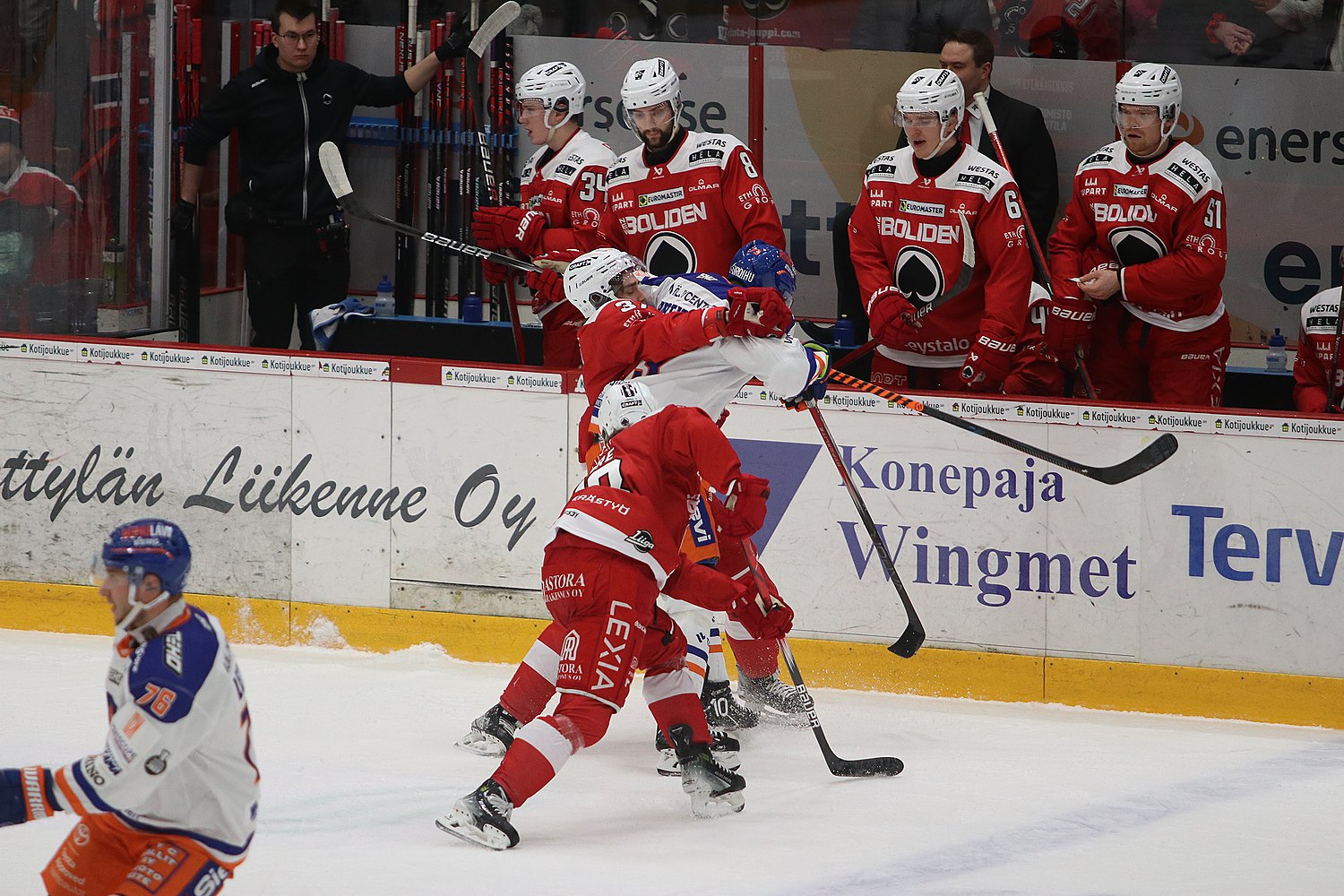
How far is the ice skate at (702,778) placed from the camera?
406 cm

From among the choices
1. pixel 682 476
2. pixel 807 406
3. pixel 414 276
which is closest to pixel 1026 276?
pixel 807 406

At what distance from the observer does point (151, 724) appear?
8.85ft

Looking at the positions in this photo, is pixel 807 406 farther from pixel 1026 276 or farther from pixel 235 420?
pixel 235 420

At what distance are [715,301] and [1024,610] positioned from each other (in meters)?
1.26

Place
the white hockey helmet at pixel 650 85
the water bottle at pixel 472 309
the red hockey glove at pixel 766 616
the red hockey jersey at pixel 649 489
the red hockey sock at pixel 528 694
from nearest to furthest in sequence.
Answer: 1. the red hockey jersey at pixel 649 489
2. the red hockey glove at pixel 766 616
3. the red hockey sock at pixel 528 694
4. the white hockey helmet at pixel 650 85
5. the water bottle at pixel 472 309

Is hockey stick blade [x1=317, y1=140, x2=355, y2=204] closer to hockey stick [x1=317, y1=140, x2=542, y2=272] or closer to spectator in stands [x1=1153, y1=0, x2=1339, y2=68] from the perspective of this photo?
hockey stick [x1=317, y1=140, x2=542, y2=272]

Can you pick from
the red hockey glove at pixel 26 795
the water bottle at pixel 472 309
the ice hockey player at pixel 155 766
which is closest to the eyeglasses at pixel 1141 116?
the water bottle at pixel 472 309

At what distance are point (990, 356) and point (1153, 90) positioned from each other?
3.03 ft

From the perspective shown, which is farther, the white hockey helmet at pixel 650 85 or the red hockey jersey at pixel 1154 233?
the white hockey helmet at pixel 650 85

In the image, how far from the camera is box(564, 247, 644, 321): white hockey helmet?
4422 mm

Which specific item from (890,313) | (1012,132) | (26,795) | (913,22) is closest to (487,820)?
(26,795)

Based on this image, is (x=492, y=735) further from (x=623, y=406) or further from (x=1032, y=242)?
(x=1032, y=242)

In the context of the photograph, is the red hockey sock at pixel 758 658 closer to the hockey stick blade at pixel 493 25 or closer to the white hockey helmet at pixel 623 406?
the white hockey helmet at pixel 623 406

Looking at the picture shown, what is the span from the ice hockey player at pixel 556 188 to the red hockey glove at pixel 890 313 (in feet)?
3.32
